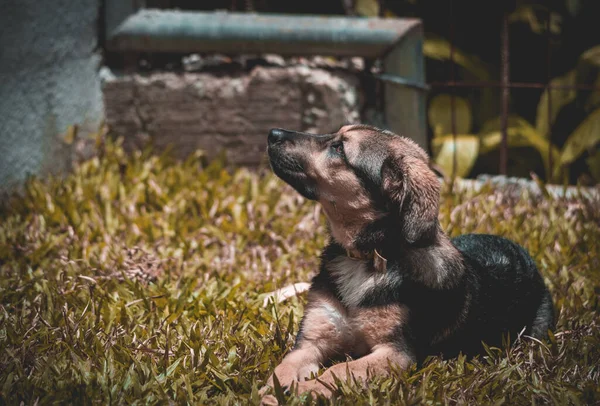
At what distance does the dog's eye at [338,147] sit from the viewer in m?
3.62

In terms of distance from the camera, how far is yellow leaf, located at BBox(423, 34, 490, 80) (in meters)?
7.03

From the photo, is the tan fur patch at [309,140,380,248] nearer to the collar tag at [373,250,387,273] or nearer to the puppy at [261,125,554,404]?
the puppy at [261,125,554,404]

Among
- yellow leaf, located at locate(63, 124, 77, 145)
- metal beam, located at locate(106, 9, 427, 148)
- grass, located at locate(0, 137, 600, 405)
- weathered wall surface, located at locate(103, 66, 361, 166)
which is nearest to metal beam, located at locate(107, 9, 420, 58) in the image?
metal beam, located at locate(106, 9, 427, 148)

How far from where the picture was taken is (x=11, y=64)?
548 cm

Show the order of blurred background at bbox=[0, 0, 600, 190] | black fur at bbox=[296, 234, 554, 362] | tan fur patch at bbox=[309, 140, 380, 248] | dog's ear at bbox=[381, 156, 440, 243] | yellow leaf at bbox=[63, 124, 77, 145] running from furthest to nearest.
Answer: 1. yellow leaf at bbox=[63, 124, 77, 145]
2. blurred background at bbox=[0, 0, 600, 190]
3. tan fur patch at bbox=[309, 140, 380, 248]
4. black fur at bbox=[296, 234, 554, 362]
5. dog's ear at bbox=[381, 156, 440, 243]

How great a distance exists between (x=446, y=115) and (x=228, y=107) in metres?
2.19

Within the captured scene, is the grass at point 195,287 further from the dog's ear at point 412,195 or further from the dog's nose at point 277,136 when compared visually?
the dog's nose at point 277,136

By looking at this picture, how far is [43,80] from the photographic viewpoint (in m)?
5.71

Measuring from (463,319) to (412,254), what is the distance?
0.42 m

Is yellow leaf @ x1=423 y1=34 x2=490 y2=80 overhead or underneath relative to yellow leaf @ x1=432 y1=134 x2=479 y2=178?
overhead

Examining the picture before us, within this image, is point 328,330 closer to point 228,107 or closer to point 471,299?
point 471,299

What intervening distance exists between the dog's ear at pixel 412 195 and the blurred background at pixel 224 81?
2.76 m

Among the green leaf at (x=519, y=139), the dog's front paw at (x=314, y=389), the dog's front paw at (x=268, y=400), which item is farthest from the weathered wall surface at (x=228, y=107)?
the dog's front paw at (x=268, y=400)

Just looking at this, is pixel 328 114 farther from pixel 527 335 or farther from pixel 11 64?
pixel 527 335
